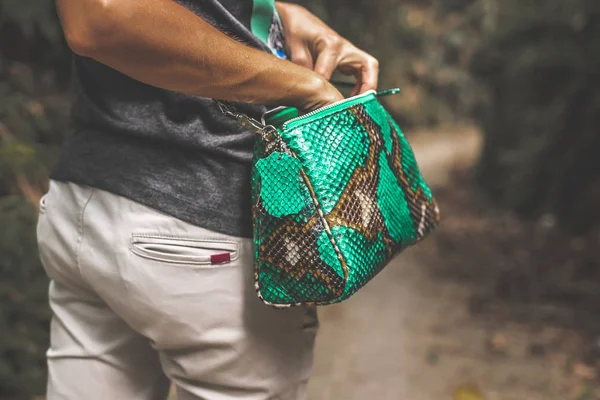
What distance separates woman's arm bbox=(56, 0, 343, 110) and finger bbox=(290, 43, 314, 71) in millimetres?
266

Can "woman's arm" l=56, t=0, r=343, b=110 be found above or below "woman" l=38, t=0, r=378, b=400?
above

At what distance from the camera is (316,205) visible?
935 mm

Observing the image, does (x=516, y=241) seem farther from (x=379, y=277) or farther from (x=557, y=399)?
(x=557, y=399)

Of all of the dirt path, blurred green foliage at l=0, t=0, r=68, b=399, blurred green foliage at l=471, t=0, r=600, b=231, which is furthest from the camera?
blurred green foliage at l=471, t=0, r=600, b=231

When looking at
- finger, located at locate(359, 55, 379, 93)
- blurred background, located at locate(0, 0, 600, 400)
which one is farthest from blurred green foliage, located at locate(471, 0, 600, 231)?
finger, located at locate(359, 55, 379, 93)

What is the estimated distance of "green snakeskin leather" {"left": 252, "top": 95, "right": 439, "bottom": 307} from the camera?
3.08ft

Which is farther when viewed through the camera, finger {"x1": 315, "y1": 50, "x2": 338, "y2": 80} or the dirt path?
the dirt path

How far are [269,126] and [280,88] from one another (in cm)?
6

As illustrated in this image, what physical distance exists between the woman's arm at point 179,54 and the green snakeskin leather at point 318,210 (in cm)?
6

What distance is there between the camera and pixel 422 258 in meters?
4.58

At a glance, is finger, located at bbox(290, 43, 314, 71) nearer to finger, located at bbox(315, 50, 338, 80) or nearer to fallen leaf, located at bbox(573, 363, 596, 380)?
finger, located at bbox(315, 50, 338, 80)

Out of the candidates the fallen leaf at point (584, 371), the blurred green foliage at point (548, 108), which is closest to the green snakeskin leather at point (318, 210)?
the fallen leaf at point (584, 371)

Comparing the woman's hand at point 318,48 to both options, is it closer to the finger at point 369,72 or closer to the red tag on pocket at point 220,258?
the finger at point 369,72

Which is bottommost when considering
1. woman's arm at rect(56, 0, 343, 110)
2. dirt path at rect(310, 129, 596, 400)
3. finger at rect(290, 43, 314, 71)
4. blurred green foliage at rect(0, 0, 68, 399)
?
dirt path at rect(310, 129, 596, 400)
